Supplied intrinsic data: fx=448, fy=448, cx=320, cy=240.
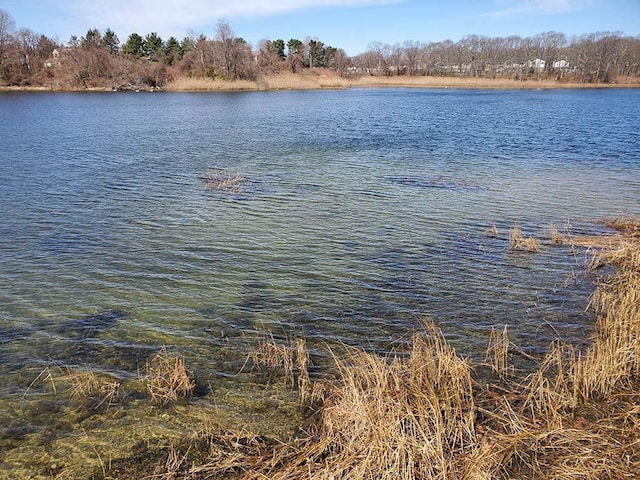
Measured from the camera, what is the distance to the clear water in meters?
8.16

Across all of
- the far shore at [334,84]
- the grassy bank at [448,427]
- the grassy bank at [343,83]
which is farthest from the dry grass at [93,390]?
the grassy bank at [343,83]

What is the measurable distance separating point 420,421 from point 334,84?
350 feet

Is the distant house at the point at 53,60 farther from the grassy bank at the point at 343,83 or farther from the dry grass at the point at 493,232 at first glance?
the dry grass at the point at 493,232

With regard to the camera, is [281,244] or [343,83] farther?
[343,83]

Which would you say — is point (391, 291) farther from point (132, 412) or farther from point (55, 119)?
point (55, 119)

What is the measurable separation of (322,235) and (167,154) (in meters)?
17.0

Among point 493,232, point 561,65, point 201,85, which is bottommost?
point 493,232

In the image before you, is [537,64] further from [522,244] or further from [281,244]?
[281,244]

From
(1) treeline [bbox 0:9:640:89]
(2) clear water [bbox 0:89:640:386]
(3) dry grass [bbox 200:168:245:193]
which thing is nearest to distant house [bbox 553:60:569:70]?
(1) treeline [bbox 0:9:640:89]

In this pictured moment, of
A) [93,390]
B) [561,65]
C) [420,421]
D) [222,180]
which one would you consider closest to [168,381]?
[93,390]

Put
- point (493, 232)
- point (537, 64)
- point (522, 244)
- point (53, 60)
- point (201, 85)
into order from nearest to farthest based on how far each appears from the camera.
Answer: point (522, 244) < point (493, 232) < point (201, 85) < point (53, 60) < point (537, 64)

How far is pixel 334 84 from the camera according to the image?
105m

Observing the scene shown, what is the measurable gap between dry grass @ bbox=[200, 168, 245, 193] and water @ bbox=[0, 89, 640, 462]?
45 cm

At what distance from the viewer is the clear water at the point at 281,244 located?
26.8 feet
